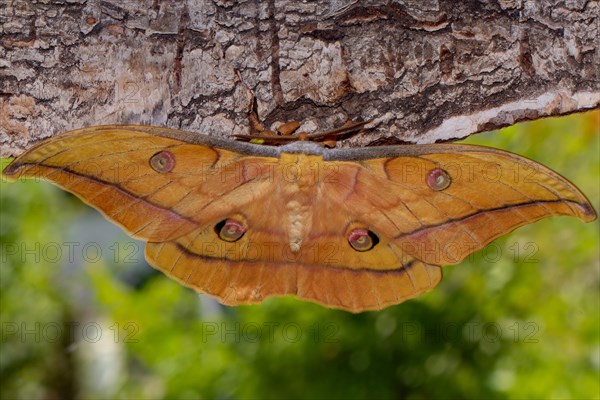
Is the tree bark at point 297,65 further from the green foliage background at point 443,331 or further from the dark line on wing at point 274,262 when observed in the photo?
the green foliage background at point 443,331

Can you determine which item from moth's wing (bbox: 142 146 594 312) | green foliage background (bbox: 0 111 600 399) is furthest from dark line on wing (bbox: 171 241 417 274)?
green foliage background (bbox: 0 111 600 399)

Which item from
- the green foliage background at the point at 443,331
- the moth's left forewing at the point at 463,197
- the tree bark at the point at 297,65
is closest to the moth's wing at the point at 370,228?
the moth's left forewing at the point at 463,197

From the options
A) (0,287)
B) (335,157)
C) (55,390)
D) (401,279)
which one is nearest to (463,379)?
(401,279)

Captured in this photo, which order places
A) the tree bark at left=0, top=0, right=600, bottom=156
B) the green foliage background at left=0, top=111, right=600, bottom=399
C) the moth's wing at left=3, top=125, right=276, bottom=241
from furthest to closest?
the green foliage background at left=0, top=111, right=600, bottom=399 < the tree bark at left=0, top=0, right=600, bottom=156 < the moth's wing at left=3, top=125, right=276, bottom=241

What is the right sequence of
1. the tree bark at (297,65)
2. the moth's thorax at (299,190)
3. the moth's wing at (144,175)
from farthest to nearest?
the tree bark at (297,65) → the moth's thorax at (299,190) → the moth's wing at (144,175)

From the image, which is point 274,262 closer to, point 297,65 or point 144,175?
point 144,175

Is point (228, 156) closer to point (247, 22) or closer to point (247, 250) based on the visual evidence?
point (247, 250)

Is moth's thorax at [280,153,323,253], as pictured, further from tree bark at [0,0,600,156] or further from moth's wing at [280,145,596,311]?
tree bark at [0,0,600,156]
